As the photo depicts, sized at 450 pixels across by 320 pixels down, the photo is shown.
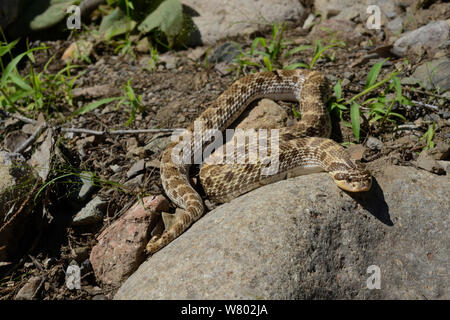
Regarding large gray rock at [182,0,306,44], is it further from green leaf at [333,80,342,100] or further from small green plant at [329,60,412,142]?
small green plant at [329,60,412,142]

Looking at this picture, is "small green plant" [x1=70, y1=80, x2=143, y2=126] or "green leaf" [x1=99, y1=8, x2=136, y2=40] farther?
"green leaf" [x1=99, y1=8, x2=136, y2=40]

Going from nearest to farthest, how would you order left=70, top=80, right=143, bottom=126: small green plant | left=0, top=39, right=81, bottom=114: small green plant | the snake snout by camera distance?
the snake snout < left=70, top=80, right=143, bottom=126: small green plant < left=0, top=39, right=81, bottom=114: small green plant

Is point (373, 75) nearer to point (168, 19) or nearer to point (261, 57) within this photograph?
point (261, 57)

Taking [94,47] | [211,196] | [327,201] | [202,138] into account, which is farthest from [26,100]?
[327,201]

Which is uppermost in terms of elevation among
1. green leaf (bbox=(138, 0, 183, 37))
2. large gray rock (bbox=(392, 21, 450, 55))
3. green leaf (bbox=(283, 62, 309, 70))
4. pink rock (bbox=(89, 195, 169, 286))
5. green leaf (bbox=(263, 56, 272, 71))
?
green leaf (bbox=(138, 0, 183, 37))

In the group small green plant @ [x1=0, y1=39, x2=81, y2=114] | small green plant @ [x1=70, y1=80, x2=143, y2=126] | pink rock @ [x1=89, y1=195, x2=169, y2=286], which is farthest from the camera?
small green plant @ [x1=0, y1=39, x2=81, y2=114]

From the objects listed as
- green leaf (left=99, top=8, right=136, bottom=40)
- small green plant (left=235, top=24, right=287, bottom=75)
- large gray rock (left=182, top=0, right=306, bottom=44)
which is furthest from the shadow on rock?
green leaf (left=99, top=8, right=136, bottom=40)

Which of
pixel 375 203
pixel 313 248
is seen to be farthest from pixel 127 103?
pixel 375 203
